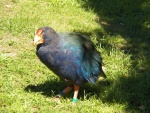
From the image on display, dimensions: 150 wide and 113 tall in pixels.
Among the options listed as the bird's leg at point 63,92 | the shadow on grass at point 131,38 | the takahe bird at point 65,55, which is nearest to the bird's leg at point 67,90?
the bird's leg at point 63,92

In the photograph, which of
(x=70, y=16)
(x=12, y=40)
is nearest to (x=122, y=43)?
(x=70, y=16)

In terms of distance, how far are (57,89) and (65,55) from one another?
0.79 meters

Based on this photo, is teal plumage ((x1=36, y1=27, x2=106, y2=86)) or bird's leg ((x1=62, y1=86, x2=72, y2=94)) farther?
bird's leg ((x1=62, y1=86, x2=72, y2=94))

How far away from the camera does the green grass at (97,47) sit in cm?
443

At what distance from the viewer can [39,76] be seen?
4969 millimetres

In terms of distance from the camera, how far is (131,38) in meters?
6.52

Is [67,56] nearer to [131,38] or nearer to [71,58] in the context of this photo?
[71,58]

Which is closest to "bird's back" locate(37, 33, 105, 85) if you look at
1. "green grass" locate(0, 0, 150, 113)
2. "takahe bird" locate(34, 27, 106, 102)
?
"takahe bird" locate(34, 27, 106, 102)

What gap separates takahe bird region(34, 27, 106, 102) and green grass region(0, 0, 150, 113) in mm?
424

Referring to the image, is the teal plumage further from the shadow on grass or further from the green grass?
the shadow on grass

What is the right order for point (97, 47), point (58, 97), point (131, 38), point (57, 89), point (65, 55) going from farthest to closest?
point (131, 38) → point (97, 47) → point (57, 89) → point (58, 97) → point (65, 55)

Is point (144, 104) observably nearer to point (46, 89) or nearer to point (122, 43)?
point (46, 89)

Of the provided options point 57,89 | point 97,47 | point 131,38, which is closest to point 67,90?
point 57,89

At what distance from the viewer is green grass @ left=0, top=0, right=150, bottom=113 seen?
4426mm
